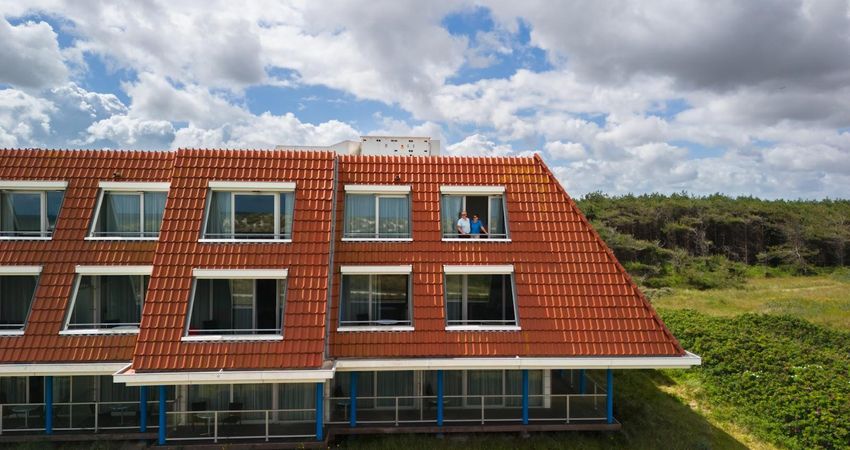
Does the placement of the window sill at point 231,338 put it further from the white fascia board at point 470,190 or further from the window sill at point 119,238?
the white fascia board at point 470,190

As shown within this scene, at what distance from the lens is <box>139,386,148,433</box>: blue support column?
41.1 feet

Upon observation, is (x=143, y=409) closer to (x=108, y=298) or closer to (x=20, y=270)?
(x=108, y=298)

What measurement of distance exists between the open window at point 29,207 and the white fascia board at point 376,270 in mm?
8938

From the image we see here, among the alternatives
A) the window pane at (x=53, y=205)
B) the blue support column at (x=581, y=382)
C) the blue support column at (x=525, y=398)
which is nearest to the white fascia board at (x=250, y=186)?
the window pane at (x=53, y=205)

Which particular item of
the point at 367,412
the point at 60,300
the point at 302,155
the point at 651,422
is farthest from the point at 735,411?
the point at 60,300

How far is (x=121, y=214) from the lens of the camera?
49.1 feet

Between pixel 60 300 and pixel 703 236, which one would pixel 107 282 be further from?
pixel 703 236

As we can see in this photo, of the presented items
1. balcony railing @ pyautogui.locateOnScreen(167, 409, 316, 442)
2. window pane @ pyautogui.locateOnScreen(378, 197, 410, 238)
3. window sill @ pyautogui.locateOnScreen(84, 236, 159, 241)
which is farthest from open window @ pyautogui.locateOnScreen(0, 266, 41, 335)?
window pane @ pyautogui.locateOnScreen(378, 197, 410, 238)

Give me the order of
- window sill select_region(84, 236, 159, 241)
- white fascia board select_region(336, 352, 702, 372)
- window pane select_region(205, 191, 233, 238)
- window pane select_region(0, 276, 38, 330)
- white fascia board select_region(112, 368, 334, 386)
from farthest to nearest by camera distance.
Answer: window sill select_region(84, 236, 159, 241) < window pane select_region(205, 191, 233, 238) < window pane select_region(0, 276, 38, 330) < white fascia board select_region(336, 352, 702, 372) < white fascia board select_region(112, 368, 334, 386)

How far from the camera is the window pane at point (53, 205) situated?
1471 centimetres

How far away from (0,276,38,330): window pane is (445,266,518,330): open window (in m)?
11.9

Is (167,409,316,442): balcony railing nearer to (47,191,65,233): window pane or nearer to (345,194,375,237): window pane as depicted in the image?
(345,194,375,237): window pane

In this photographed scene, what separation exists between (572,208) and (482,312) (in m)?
4.55

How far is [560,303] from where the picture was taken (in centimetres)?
1398
